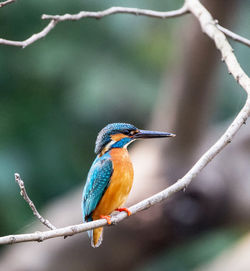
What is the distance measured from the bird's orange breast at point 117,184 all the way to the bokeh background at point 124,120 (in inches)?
149

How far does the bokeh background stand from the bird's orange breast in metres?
3.79

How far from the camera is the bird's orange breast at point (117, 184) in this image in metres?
2.88

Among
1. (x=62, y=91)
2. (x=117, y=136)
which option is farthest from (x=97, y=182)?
(x=62, y=91)

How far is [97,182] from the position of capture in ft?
9.58

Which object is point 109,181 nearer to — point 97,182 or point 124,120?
point 97,182

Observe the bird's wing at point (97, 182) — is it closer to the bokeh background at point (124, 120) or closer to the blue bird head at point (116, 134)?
the blue bird head at point (116, 134)

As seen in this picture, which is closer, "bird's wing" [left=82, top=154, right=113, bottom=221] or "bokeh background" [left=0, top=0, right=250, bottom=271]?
"bird's wing" [left=82, top=154, right=113, bottom=221]

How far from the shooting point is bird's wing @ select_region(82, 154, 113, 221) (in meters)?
2.91

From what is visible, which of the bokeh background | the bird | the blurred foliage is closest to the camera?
the bird

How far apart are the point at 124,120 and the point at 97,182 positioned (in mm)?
5885

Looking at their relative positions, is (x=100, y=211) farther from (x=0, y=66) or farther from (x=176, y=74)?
(x=0, y=66)

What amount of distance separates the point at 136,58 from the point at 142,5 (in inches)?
34.9

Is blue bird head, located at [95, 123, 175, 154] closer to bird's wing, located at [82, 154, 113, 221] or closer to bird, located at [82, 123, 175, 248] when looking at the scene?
bird, located at [82, 123, 175, 248]

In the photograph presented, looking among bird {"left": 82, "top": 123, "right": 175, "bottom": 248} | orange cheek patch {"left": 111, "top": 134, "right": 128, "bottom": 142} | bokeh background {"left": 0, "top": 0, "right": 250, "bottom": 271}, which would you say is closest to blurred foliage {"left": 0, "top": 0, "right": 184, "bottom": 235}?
bokeh background {"left": 0, "top": 0, "right": 250, "bottom": 271}
